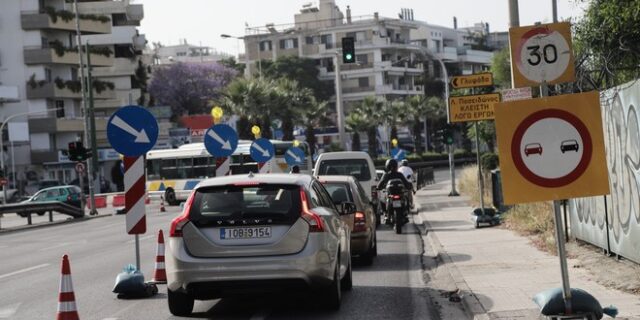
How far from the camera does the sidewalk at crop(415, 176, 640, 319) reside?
10445 mm

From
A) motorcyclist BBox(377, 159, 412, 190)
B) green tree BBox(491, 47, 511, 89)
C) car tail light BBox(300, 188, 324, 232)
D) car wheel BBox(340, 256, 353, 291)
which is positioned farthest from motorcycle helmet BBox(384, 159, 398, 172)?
green tree BBox(491, 47, 511, 89)

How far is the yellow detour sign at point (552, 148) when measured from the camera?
7.81 metres

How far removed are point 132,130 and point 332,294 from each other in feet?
14.4

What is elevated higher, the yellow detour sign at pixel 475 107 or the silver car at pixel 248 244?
the yellow detour sign at pixel 475 107

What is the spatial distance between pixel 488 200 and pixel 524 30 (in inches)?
904

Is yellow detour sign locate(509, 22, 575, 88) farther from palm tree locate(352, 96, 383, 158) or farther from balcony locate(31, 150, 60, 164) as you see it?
palm tree locate(352, 96, 383, 158)

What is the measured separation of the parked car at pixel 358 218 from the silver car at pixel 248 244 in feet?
14.1

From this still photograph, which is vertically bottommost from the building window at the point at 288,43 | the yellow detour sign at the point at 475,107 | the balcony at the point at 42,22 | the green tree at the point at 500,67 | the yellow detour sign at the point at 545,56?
the yellow detour sign at the point at 545,56

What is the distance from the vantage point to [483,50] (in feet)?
471

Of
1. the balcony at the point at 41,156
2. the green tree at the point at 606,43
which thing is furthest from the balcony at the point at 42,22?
the green tree at the point at 606,43

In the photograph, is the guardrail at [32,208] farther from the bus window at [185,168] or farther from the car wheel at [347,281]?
the car wheel at [347,281]

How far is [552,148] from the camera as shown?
25.7ft

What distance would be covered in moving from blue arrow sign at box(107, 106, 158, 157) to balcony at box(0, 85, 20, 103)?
2379 inches

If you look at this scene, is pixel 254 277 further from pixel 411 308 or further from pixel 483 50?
pixel 483 50
